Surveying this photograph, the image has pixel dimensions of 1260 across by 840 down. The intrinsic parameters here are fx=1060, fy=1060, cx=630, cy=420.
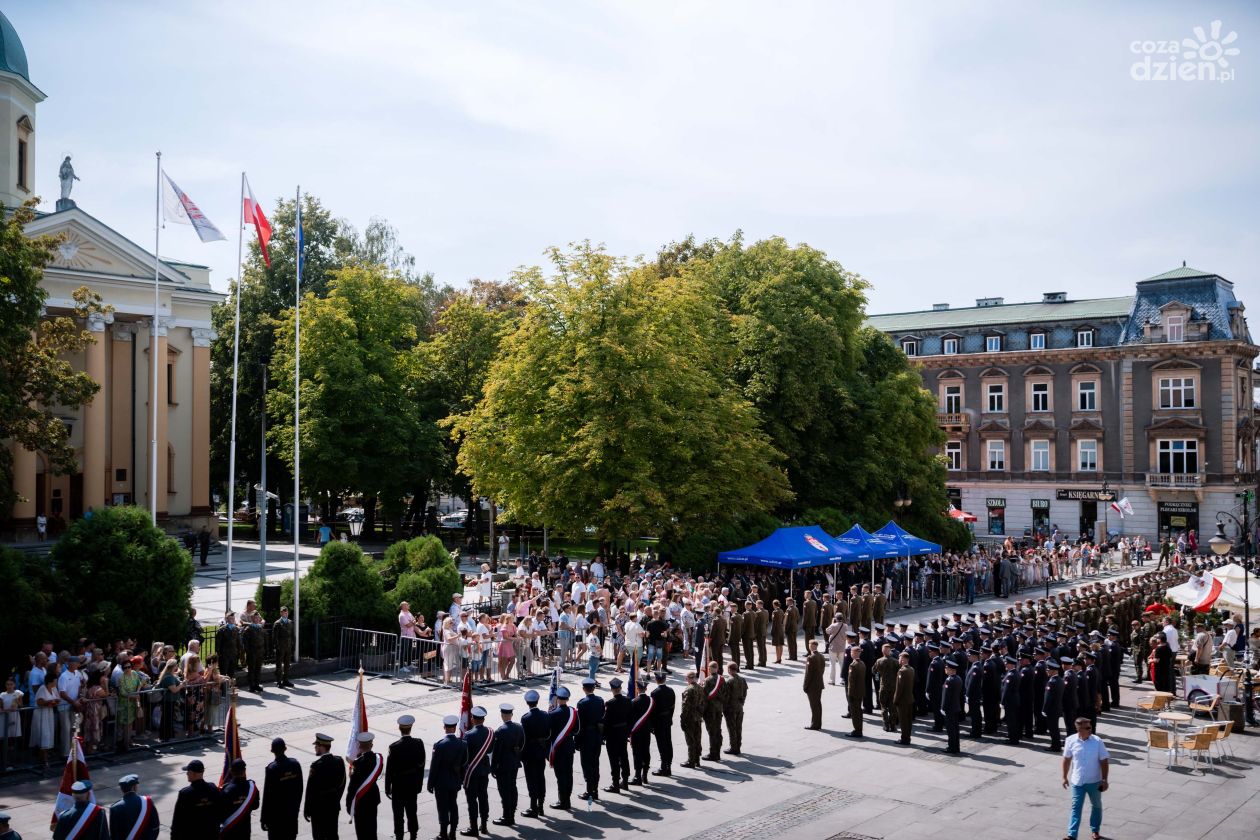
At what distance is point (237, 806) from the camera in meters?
11.1

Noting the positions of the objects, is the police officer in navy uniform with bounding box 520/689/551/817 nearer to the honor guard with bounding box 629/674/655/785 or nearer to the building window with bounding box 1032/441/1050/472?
the honor guard with bounding box 629/674/655/785

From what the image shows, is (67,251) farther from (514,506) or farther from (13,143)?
(514,506)

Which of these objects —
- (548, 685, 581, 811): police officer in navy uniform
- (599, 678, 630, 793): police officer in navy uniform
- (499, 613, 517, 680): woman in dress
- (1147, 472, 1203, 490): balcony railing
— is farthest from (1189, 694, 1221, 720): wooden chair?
(1147, 472, 1203, 490): balcony railing

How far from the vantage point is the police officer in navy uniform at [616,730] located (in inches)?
585

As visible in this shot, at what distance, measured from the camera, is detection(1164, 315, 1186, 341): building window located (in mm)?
59375

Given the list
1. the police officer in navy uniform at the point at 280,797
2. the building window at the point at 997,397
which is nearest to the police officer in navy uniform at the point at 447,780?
the police officer in navy uniform at the point at 280,797

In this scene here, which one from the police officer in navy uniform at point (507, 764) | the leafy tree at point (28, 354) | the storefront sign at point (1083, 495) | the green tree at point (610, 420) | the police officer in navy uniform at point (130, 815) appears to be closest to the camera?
the police officer in navy uniform at point (130, 815)

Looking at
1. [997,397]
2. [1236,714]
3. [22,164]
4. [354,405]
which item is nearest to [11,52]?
[22,164]

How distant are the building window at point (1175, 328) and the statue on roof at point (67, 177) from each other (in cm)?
5539

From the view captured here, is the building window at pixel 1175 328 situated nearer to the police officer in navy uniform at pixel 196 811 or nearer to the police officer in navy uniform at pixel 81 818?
the police officer in navy uniform at pixel 196 811

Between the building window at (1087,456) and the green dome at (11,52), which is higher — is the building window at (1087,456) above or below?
below

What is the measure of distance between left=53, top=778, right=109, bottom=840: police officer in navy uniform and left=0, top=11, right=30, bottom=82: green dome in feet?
144

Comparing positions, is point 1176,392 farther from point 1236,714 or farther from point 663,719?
point 663,719

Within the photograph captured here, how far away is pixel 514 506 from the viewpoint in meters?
35.1
